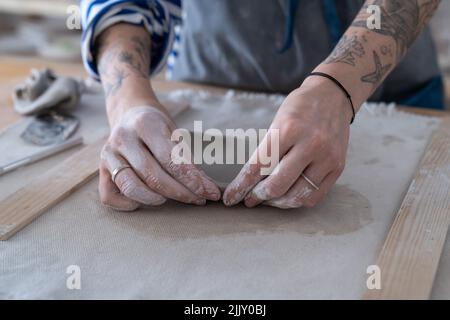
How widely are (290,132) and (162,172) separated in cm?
18

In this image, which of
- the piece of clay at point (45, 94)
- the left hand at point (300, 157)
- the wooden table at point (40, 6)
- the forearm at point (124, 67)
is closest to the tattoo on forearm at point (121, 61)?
the forearm at point (124, 67)

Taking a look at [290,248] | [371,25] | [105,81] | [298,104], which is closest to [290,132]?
[298,104]

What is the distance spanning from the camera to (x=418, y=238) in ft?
2.21

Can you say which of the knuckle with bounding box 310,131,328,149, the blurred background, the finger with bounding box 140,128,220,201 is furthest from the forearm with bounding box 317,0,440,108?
the blurred background

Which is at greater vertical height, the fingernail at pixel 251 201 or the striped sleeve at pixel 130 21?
the striped sleeve at pixel 130 21

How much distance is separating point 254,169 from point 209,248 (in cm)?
12

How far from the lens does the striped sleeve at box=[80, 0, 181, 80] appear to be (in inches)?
41.3

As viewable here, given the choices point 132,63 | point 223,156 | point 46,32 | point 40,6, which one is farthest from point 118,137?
point 46,32

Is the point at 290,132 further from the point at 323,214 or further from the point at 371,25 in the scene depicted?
the point at 371,25

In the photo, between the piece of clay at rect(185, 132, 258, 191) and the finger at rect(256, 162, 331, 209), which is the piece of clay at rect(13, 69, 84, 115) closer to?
the piece of clay at rect(185, 132, 258, 191)

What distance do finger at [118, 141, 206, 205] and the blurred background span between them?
1512 mm

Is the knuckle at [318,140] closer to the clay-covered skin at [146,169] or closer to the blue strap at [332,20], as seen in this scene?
the clay-covered skin at [146,169]

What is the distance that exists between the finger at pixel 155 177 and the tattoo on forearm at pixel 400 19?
384 millimetres

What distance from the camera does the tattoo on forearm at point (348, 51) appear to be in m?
0.81
